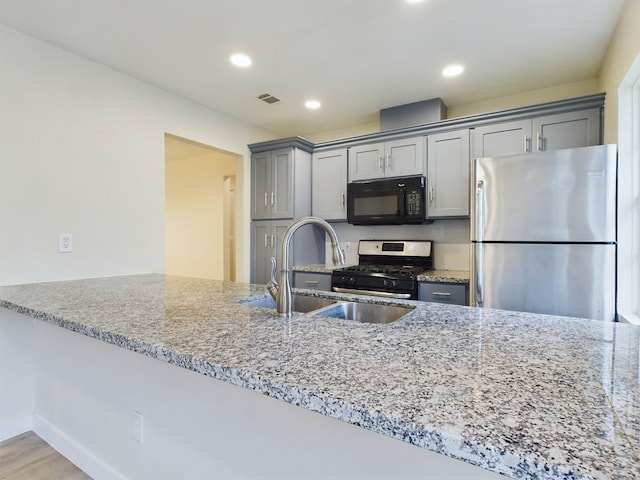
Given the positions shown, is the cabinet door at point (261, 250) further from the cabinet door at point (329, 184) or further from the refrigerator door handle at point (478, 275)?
the refrigerator door handle at point (478, 275)

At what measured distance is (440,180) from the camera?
9.82 feet

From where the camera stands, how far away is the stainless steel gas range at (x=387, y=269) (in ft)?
9.09

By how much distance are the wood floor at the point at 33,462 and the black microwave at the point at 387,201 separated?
2.71 meters

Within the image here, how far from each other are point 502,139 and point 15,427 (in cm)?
387

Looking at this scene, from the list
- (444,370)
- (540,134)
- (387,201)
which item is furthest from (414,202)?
(444,370)

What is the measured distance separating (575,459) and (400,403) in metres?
0.25

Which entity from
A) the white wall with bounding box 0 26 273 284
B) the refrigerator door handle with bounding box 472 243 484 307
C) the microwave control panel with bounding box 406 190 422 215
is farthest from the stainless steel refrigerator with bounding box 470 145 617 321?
the white wall with bounding box 0 26 273 284

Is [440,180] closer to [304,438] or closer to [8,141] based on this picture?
[304,438]

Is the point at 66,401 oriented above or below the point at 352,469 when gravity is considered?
below

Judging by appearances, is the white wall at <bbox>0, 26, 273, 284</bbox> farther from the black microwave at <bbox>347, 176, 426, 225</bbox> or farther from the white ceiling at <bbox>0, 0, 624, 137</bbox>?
the black microwave at <bbox>347, 176, 426, 225</bbox>

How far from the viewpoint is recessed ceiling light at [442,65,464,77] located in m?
2.51

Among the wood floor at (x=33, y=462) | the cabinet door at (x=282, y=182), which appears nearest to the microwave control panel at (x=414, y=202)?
the cabinet door at (x=282, y=182)

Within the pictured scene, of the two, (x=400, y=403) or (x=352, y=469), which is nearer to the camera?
(x=400, y=403)

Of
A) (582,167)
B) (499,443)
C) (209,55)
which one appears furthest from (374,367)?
(209,55)
